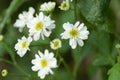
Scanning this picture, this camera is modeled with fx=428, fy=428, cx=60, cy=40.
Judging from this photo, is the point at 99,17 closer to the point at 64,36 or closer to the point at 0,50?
the point at 64,36

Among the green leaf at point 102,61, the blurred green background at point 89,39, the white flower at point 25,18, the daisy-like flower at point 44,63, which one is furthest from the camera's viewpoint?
the green leaf at point 102,61

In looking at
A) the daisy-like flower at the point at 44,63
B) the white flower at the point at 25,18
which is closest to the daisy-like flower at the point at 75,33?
the daisy-like flower at the point at 44,63

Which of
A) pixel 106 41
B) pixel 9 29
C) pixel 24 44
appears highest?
pixel 9 29

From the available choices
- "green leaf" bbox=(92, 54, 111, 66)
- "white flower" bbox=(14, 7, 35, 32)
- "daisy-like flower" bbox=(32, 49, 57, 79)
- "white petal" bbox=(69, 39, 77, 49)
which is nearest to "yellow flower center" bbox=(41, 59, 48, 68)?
"daisy-like flower" bbox=(32, 49, 57, 79)

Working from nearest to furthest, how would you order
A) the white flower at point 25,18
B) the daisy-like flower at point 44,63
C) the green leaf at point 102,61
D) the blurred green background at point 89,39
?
the daisy-like flower at point 44,63 → the blurred green background at point 89,39 → the white flower at point 25,18 → the green leaf at point 102,61

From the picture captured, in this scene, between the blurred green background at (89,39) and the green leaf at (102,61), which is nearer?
the blurred green background at (89,39)

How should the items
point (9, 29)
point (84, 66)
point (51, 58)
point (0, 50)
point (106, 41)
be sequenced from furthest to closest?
point (84, 66) → point (9, 29) → point (0, 50) → point (106, 41) → point (51, 58)

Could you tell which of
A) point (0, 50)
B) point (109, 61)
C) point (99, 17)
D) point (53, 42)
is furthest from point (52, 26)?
point (0, 50)

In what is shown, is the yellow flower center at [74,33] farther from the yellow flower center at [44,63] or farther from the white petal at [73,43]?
the yellow flower center at [44,63]
